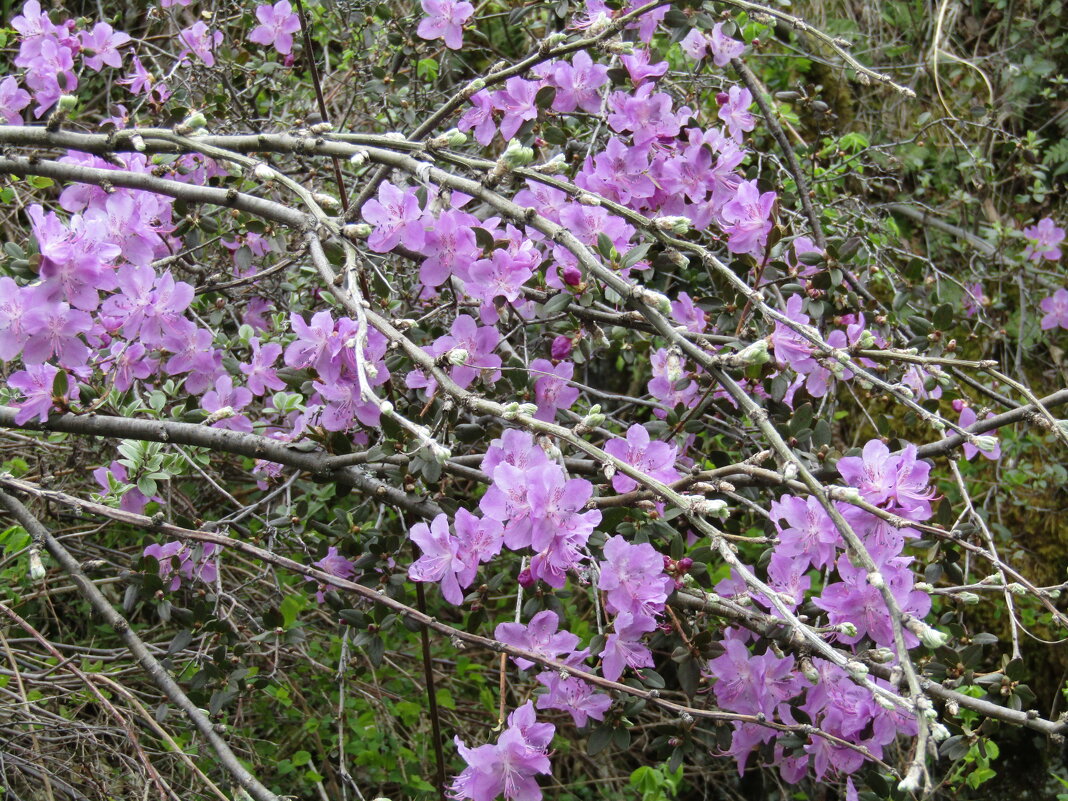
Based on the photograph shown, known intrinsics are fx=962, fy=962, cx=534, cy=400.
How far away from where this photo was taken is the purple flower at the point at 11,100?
6.88 feet

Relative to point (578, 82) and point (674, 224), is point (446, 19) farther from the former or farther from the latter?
point (674, 224)

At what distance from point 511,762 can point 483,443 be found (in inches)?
26.4

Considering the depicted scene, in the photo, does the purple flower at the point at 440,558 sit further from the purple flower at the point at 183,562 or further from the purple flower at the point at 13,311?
the purple flower at the point at 13,311

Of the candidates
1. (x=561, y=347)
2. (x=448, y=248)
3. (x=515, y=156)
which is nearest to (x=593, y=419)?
(x=515, y=156)

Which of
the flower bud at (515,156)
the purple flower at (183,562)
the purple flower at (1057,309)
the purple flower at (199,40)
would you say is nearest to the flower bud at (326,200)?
the flower bud at (515,156)

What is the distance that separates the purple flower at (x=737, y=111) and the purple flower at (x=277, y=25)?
1206 millimetres

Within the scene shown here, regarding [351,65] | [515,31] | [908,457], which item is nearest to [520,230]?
[908,457]

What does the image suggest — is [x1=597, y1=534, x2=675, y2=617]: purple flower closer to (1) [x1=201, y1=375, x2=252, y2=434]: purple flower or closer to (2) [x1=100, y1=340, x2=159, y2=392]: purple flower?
(1) [x1=201, y1=375, x2=252, y2=434]: purple flower

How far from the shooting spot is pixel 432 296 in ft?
7.21

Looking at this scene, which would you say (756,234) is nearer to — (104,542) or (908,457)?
(908,457)

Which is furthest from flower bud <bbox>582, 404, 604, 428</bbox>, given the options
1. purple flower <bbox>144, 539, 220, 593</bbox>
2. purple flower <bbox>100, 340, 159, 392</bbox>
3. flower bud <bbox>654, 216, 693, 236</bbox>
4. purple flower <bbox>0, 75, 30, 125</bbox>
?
purple flower <bbox>0, 75, 30, 125</bbox>

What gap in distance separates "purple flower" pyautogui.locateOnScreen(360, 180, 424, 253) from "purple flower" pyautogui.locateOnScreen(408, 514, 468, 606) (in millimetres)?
493

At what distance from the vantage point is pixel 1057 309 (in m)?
3.17

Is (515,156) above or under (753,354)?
above
